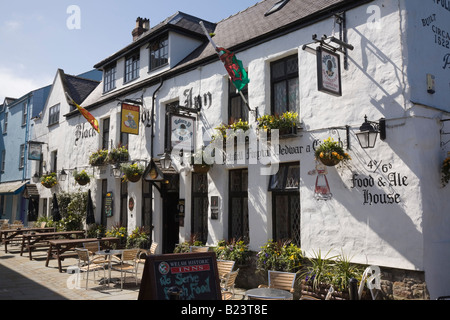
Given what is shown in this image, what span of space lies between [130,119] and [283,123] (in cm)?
659

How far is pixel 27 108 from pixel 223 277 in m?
21.5

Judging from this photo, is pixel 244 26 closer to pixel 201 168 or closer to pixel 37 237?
pixel 201 168

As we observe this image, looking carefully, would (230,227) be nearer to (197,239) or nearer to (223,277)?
(197,239)

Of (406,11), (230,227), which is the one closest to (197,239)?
(230,227)

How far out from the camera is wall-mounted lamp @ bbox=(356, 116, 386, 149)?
711 centimetres

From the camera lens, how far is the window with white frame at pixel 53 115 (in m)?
20.5

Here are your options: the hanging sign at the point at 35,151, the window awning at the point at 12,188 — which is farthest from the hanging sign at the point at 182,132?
the window awning at the point at 12,188

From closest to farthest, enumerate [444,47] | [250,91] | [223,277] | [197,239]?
1. [223,277]
2. [444,47]
3. [250,91]
4. [197,239]

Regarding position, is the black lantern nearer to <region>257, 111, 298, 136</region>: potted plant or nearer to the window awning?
<region>257, 111, 298, 136</region>: potted plant

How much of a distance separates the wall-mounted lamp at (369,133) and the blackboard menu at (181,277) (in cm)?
358

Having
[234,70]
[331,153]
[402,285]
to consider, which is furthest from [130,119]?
[402,285]

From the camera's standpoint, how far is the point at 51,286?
9234mm

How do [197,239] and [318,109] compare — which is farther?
[197,239]
